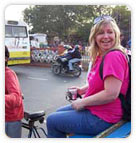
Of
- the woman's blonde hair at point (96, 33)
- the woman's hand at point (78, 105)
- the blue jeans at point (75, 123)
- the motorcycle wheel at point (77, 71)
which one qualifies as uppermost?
the woman's blonde hair at point (96, 33)

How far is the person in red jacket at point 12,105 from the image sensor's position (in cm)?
155

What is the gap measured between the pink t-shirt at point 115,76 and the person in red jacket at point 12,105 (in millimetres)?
465

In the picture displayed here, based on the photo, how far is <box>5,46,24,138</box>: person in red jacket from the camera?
1549 millimetres

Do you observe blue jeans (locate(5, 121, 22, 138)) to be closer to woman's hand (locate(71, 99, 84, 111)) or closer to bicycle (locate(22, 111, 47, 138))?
bicycle (locate(22, 111, 47, 138))

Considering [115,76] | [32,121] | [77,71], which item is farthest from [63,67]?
[115,76]

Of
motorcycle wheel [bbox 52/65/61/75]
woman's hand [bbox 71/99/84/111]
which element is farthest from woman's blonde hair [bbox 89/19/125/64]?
motorcycle wheel [bbox 52/65/61/75]

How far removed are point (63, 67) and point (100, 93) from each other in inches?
274

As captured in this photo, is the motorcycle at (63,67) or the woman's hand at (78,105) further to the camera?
the motorcycle at (63,67)

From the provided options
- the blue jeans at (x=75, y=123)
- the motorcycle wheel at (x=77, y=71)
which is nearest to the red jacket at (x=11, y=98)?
the blue jeans at (x=75, y=123)

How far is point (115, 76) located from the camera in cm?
132

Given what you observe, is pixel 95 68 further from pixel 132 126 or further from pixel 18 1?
pixel 18 1

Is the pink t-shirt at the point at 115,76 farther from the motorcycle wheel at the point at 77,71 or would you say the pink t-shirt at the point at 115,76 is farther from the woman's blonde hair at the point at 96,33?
the motorcycle wheel at the point at 77,71

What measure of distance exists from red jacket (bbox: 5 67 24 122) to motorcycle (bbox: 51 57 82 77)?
6.32 m

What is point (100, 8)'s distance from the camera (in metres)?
1.52
